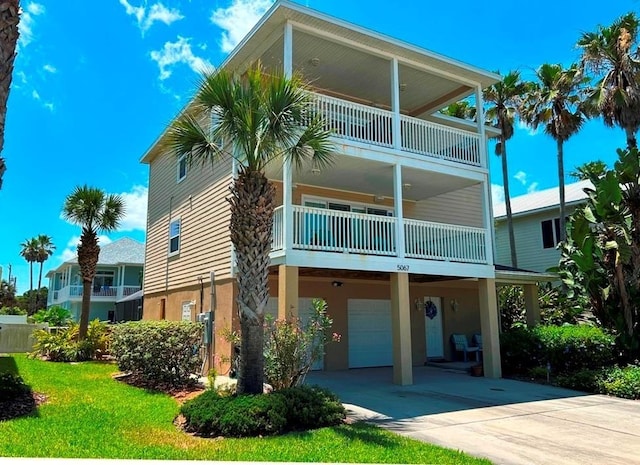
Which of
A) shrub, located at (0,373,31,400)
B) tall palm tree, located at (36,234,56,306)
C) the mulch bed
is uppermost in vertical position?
tall palm tree, located at (36,234,56,306)

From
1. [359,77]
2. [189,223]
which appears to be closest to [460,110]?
[359,77]

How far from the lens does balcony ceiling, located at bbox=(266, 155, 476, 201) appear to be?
550 inches

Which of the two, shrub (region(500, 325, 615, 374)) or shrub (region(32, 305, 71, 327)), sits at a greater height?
shrub (region(32, 305, 71, 327))

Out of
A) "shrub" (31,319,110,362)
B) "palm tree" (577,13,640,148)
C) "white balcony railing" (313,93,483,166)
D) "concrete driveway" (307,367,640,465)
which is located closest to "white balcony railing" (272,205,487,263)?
"white balcony railing" (313,93,483,166)

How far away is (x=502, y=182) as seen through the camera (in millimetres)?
27141

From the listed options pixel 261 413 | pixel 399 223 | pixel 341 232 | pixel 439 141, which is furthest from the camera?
pixel 439 141

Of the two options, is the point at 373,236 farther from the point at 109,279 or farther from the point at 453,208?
the point at 109,279

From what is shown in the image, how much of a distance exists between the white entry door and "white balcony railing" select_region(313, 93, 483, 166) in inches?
239

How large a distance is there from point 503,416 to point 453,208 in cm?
1116

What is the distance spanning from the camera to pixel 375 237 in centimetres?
1339

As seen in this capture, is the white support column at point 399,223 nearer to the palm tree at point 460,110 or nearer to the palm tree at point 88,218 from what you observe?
the palm tree at point 88,218

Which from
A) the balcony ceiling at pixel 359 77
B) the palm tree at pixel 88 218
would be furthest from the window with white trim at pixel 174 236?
the balcony ceiling at pixel 359 77

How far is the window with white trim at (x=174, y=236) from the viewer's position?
18.4m

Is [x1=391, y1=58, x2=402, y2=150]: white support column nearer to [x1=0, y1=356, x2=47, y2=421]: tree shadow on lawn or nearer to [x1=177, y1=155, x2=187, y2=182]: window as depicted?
[x1=177, y1=155, x2=187, y2=182]: window
